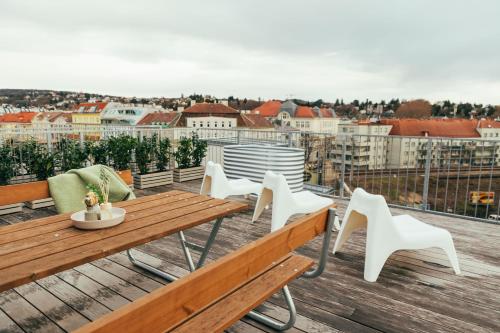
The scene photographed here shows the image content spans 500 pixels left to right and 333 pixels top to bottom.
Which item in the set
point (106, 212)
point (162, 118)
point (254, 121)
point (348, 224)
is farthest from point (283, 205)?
point (162, 118)

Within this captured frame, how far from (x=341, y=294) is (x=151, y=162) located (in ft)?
19.7

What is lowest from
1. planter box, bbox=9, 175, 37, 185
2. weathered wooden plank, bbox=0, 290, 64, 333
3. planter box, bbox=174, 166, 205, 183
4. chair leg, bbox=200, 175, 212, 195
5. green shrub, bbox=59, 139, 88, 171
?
weathered wooden plank, bbox=0, 290, 64, 333

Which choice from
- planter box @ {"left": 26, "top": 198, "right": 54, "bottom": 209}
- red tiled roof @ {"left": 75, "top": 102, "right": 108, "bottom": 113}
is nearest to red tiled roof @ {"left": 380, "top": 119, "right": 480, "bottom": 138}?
planter box @ {"left": 26, "top": 198, "right": 54, "bottom": 209}

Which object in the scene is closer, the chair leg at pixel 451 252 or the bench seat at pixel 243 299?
the bench seat at pixel 243 299

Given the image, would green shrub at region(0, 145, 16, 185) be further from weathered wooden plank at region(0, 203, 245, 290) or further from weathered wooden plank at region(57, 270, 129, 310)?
weathered wooden plank at region(0, 203, 245, 290)

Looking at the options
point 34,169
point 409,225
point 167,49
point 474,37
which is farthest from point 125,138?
point 167,49

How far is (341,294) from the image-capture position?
107 inches

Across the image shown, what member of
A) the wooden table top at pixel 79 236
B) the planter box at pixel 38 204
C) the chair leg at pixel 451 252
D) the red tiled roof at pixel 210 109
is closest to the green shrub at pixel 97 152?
the planter box at pixel 38 204

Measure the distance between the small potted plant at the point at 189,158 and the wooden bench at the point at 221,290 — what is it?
5.78 meters

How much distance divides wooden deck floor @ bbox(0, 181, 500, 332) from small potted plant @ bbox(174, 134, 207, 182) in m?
3.97

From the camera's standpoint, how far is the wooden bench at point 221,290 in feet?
3.16

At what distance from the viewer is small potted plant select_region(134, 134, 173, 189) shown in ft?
22.7

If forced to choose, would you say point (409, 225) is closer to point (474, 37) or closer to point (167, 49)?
point (474, 37)

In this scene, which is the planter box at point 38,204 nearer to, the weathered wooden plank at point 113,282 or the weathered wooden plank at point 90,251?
the weathered wooden plank at point 113,282
